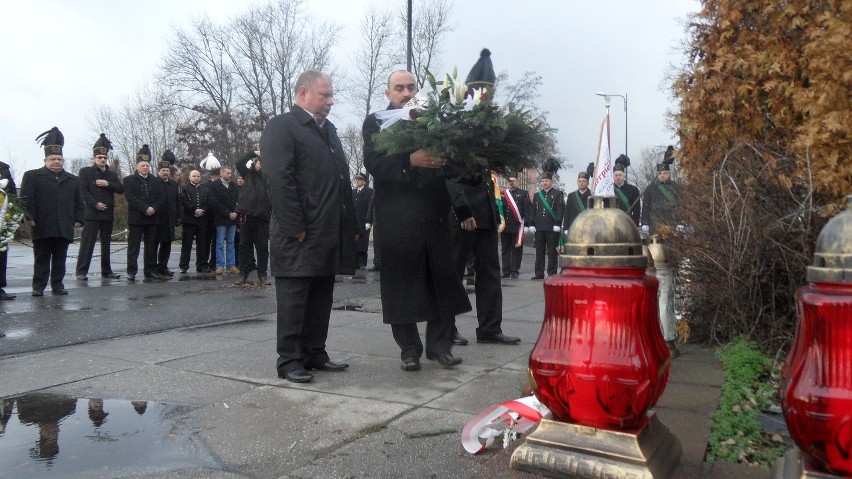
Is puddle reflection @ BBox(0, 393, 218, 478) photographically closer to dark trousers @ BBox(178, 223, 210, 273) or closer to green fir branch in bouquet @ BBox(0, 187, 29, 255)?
green fir branch in bouquet @ BBox(0, 187, 29, 255)

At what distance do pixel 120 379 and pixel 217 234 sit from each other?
10070 mm

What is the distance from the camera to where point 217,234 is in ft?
46.4

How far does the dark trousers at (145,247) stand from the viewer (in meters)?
12.3

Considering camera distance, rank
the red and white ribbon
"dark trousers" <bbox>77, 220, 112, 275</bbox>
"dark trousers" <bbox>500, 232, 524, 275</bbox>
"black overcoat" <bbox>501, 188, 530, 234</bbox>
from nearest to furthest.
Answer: the red and white ribbon
"dark trousers" <bbox>77, 220, 112, 275</bbox>
"black overcoat" <bbox>501, 188, 530, 234</bbox>
"dark trousers" <bbox>500, 232, 524, 275</bbox>

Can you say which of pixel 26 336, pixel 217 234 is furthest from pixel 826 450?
pixel 217 234

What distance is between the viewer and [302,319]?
4.57m

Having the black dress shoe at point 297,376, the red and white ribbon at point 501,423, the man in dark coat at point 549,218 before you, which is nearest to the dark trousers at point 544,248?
the man in dark coat at point 549,218

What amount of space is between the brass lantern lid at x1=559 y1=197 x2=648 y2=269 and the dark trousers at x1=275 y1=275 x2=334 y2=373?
2917mm

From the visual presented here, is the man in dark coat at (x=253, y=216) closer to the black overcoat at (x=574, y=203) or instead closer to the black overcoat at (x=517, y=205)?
the black overcoat at (x=517, y=205)

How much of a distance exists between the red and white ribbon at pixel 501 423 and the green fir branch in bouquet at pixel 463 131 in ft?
5.69

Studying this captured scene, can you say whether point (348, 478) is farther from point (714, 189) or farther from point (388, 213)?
point (714, 189)

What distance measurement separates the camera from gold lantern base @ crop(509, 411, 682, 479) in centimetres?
176

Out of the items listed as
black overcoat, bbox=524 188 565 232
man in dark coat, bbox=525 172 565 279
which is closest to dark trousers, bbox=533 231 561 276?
man in dark coat, bbox=525 172 565 279

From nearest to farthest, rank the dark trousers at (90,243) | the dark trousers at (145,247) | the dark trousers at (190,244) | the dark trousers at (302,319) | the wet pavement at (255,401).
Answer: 1. the wet pavement at (255,401)
2. the dark trousers at (302,319)
3. the dark trousers at (90,243)
4. the dark trousers at (145,247)
5. the dark trousers at (190,244)
